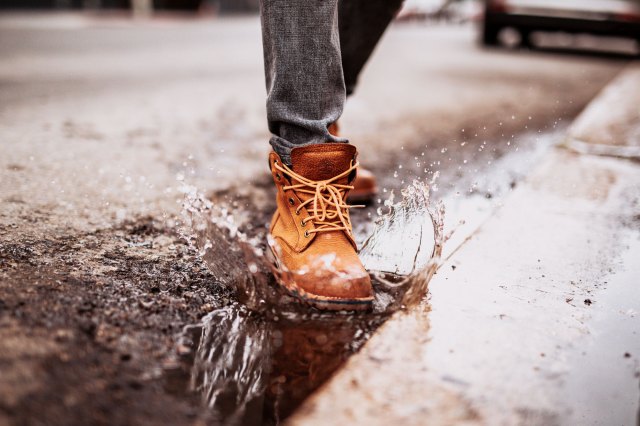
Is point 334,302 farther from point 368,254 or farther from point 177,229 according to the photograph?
point 177,229

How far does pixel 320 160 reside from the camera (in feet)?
4.57

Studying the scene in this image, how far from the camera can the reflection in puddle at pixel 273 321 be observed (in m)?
0.97

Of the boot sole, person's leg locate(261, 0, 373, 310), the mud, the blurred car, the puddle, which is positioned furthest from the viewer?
the blurred car

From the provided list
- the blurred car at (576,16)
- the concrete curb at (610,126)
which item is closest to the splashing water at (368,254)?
the concrete curb at (610,126)

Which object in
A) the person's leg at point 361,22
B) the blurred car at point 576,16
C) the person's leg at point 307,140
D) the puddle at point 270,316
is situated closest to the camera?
the puddle at point 270,316

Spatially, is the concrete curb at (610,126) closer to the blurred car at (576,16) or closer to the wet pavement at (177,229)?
the wet pavement at (177,229)

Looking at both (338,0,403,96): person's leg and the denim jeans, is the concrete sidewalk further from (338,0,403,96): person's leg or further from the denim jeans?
(338,0,403,96): person's leg

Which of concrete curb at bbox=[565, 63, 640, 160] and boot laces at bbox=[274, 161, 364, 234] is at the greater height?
boot laces at bbox=[274, 161, 364, 234]

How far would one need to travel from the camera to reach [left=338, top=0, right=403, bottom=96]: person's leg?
1912 millimetres

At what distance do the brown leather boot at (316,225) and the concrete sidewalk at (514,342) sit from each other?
0.15m

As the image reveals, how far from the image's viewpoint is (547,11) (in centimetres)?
843

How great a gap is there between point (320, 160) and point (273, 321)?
38cm

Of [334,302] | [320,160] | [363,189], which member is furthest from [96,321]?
[363,189]

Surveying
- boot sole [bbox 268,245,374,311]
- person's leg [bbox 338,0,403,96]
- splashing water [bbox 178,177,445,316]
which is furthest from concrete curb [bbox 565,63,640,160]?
boot sole [bbox 268,245,374,311]
